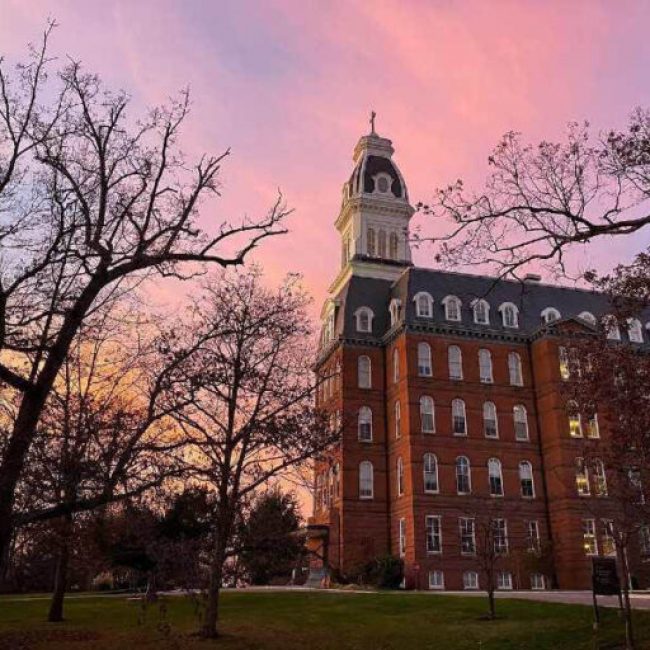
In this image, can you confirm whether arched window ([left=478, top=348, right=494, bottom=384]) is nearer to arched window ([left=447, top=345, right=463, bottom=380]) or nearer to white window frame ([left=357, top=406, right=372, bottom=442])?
arched window ([left=447, top=345, right=463, bottom=380])

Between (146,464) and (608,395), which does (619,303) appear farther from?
(146,464)

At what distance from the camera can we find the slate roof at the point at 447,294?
160 feet

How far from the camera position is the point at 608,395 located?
13.9 metres

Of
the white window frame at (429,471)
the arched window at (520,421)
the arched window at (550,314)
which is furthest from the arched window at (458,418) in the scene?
the arched window at (550,314)

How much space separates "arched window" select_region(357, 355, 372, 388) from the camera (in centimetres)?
4869

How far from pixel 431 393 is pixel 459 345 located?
4.12 m

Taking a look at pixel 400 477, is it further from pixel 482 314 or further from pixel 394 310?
pixel 482 314

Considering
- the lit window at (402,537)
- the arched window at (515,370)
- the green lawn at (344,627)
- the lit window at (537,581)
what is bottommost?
the green lawn at (344,627)

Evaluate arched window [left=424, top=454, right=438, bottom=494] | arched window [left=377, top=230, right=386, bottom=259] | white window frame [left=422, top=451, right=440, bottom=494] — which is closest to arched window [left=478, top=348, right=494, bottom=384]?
white window frame [left=422, top=451, right=440, bottom=494]

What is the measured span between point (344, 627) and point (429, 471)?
22.9 m

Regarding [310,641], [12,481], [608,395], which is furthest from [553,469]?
[12,481]

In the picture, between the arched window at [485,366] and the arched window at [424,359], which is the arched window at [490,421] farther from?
the arched window at [424,359]

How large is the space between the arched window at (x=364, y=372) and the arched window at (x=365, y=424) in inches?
65.0

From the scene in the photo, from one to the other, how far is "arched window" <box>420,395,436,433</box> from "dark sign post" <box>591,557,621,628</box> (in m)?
26.9
